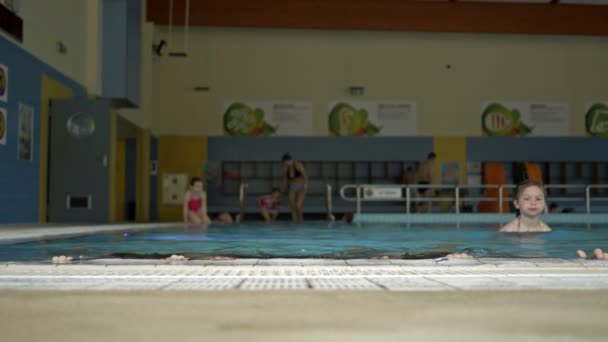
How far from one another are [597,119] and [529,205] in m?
12.4

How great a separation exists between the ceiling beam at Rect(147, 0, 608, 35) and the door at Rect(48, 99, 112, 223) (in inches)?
249

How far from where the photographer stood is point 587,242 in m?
6.00

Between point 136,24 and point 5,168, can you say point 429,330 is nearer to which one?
point 5,168

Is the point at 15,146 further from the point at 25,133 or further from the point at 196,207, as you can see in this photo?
the point at 196,207

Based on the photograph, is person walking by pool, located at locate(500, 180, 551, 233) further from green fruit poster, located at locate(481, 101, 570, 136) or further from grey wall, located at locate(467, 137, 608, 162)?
green fruit poster, located at locate(481, 101, 570, 136)

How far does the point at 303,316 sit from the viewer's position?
1.62m

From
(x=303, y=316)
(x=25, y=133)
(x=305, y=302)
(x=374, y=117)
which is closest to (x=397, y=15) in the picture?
(x=374, y=117)

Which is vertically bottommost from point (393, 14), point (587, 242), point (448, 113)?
point (587, 242)

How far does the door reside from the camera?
9758mm

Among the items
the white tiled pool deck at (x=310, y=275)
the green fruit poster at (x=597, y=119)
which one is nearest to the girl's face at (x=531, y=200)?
the white tiled pool deck at (x=310, y=275)

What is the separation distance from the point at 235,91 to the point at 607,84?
9.87 m

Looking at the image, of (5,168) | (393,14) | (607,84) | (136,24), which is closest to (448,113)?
(393,14)

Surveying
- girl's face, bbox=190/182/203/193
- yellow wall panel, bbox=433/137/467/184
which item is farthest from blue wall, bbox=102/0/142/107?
yellow wall panel, bbox=433/137/467/184

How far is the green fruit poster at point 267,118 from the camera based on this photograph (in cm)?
1625
